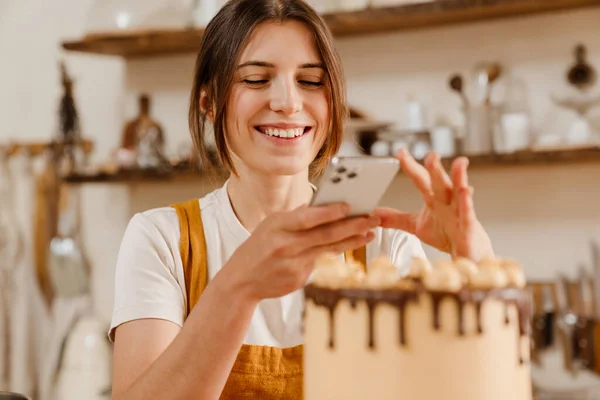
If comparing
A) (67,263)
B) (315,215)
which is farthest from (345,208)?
(67,263)

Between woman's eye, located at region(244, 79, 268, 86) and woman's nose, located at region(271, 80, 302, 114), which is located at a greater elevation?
woman's eye, located at region(244, 79, 268, 86)

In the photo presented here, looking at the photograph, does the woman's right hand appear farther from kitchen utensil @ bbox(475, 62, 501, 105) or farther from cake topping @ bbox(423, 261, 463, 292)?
kitchen utensil @ bbox(475, 62, 501, 105)

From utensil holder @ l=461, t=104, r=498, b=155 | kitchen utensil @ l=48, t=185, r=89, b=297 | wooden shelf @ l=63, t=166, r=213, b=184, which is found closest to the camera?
utensil holder @ l=461, t=104, r=498, b=155

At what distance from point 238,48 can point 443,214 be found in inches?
21.8

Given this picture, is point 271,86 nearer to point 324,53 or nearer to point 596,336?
point 324,53

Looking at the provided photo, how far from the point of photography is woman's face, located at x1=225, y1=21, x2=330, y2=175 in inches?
52.0

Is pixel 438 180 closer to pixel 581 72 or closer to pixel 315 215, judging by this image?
pixel 315 215

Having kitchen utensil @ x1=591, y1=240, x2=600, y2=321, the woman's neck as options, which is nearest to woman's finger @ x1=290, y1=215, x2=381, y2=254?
the woman's neck

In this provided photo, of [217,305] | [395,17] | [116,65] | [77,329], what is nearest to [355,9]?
[395,17]

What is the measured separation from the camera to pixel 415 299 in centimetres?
78

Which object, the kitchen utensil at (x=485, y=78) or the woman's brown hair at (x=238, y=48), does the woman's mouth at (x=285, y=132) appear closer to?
the woman's brown hair at (x=238, y=48)

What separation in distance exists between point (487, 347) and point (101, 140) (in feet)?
9.14

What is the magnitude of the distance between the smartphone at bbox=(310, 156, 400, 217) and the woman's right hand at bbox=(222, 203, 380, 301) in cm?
1

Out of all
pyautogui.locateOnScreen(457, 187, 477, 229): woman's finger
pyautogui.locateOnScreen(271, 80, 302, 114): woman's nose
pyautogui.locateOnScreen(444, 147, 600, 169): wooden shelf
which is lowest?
pyautogui.locateOnScreen(457, 187, 477, 229): woman's finger
